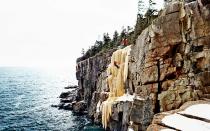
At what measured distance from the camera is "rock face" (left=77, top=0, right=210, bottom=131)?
108 feet

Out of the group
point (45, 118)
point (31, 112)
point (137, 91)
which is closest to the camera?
point (137, 91)

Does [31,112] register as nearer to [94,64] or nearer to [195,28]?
[94,64]

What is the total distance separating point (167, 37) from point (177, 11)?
2.95 metres

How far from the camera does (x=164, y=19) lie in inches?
1416

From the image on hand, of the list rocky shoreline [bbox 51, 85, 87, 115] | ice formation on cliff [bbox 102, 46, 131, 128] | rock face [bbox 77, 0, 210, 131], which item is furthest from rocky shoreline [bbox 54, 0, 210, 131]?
rocky shoreline [bbox 51, 85, 87, 115]

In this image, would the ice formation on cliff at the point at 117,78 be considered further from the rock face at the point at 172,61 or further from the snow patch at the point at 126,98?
the rock face at the point at 172,61

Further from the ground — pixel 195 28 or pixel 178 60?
pixel 195 28

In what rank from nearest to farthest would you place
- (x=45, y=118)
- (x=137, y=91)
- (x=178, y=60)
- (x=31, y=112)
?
(x=178, y=60) → (x=137, y=91) → (x=45, y=118) → (x=31, y=112)

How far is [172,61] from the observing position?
A: 36094 mm

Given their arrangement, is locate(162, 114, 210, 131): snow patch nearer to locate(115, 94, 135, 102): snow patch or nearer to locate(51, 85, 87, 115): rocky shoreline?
locate(115, 94, 135, 102): snow patch

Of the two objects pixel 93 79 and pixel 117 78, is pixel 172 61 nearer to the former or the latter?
pixel 117 78

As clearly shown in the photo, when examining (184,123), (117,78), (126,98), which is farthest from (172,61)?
(117,78)

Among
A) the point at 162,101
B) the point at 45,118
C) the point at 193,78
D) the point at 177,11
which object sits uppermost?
the point at 177,11

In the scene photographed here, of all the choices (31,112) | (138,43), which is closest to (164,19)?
(138,43)
